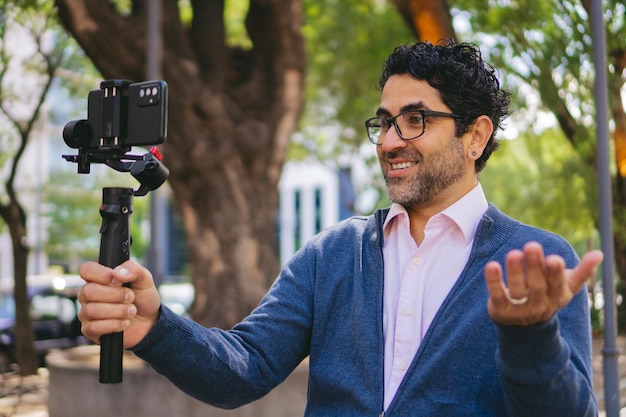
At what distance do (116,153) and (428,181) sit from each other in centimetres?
94

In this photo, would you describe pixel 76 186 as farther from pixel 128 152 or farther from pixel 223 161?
pixel 128 152

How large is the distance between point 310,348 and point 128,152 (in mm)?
824

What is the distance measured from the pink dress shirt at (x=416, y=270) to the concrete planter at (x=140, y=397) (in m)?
5.10

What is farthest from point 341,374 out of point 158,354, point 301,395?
point 301,395

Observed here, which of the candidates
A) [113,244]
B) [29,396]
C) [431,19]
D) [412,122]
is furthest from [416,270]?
[29,396]

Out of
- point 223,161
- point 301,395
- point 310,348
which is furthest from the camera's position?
point 223,161

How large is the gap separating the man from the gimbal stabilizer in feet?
0.26

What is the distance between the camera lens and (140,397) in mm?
7730

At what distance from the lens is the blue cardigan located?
188cm

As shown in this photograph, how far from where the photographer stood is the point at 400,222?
2.56 meters

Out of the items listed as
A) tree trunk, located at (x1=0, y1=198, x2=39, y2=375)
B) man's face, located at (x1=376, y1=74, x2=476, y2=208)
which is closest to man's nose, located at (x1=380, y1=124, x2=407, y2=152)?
man's face, located at (x1=376, y1=74, x2=476, y2=208)

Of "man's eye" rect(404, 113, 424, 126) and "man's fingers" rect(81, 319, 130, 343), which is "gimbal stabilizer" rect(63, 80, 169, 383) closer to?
"man's fingers" rect(81, 319, 130, 343)

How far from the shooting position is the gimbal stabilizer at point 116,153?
198 cm

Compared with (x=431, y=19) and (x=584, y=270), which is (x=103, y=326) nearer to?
(x=584, y=270)
